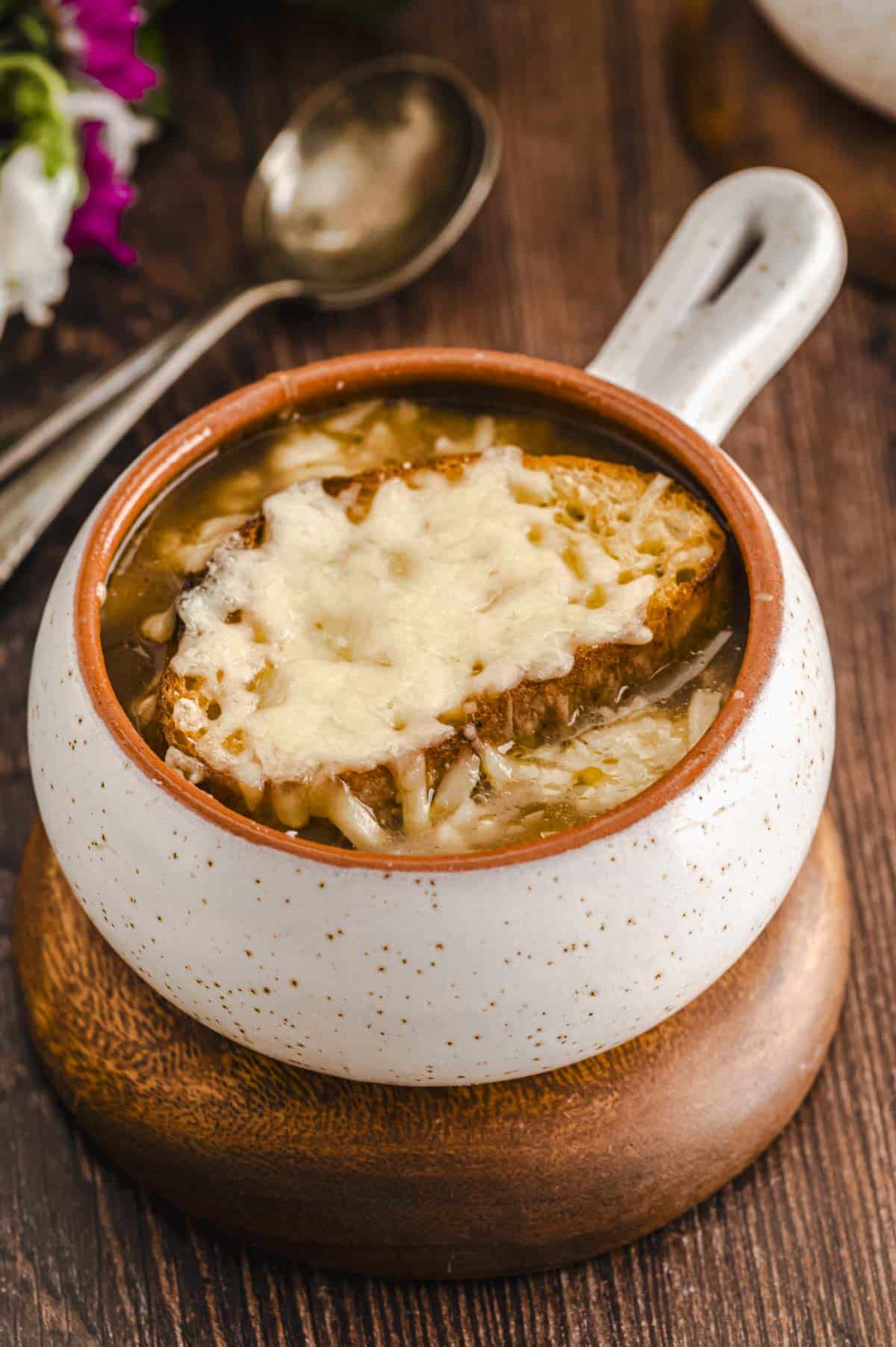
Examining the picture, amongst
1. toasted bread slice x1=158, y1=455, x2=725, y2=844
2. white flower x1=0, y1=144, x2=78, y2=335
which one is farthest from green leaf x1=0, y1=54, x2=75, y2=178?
toasted bread slice x1=158, y1=455, x2=725, y2=844

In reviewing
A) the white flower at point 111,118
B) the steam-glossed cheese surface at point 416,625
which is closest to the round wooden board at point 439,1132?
the steam-glossed cheese surface at point 416,625

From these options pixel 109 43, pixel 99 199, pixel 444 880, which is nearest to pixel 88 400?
pixel 99 199

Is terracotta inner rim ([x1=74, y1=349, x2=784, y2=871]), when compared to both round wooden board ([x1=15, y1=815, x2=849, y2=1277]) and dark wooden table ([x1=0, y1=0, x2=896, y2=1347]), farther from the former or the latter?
dark wooden table ([x1=0, y1=0, x2=896, y2=1347])

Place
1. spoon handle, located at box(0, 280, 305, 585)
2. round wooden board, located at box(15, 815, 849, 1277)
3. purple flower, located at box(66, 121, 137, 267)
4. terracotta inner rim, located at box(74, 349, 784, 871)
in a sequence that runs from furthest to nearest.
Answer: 1. purple flower, located at box(66, 121, 137, 267)
2. spoon handle, located at box(0, 280, 305, 585)
3. round wooden board, located at box(15, 815, 849, 1277)
4. terracotta inner rim, located at box(74, 349, 784, 871)

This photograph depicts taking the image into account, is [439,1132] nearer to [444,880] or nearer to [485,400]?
[444,880]

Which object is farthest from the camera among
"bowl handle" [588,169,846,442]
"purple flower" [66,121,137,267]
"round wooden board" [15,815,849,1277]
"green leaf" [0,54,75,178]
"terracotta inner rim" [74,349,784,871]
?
"purple flower" [66,121,137,267]

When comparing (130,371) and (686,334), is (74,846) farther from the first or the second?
(130,371)
